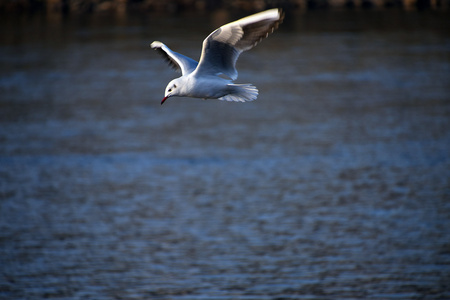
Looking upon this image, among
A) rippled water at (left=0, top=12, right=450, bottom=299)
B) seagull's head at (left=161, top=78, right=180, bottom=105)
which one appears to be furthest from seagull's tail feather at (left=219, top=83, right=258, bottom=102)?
rippled water at (left=0, top=12, right=450, bottom=299)

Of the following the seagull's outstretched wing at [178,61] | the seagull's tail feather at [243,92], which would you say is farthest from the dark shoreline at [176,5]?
the seagull's tail feather at [243,92]

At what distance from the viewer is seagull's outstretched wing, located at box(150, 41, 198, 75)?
523 inches

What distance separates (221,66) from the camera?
12.9m

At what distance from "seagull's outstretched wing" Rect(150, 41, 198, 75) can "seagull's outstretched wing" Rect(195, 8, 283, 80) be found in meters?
0.51

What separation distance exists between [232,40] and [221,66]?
65 cm

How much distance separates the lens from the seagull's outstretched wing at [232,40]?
1154cm

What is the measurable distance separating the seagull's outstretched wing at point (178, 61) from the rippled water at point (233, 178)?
18503 mm

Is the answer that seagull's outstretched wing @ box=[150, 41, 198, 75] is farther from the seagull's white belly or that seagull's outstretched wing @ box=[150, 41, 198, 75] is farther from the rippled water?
the rippled water

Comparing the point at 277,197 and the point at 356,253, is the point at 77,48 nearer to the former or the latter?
the point at 277,197

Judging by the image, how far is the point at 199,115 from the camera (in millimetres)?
70938

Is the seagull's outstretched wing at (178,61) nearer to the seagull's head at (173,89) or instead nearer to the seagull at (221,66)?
the seagull at (221,66)

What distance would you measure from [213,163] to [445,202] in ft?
50.3

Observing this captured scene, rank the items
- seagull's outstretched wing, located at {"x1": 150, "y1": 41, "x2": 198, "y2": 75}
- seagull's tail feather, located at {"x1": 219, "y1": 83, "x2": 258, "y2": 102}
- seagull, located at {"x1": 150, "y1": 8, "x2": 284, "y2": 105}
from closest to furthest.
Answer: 1. seagull, located at {"x1": 150, "y1": 8, "x2": 284, "y2": 105}
2. seagull's tail feather, located at {"x1": 219, "y1": 83, "x2": 258, "y2": 102}
3. seagull's outstretched wing, located at {"x1": 150, "y1": 41, "x2": 198, "y2": 75}

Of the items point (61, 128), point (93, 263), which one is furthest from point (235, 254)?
point (61, 128)
